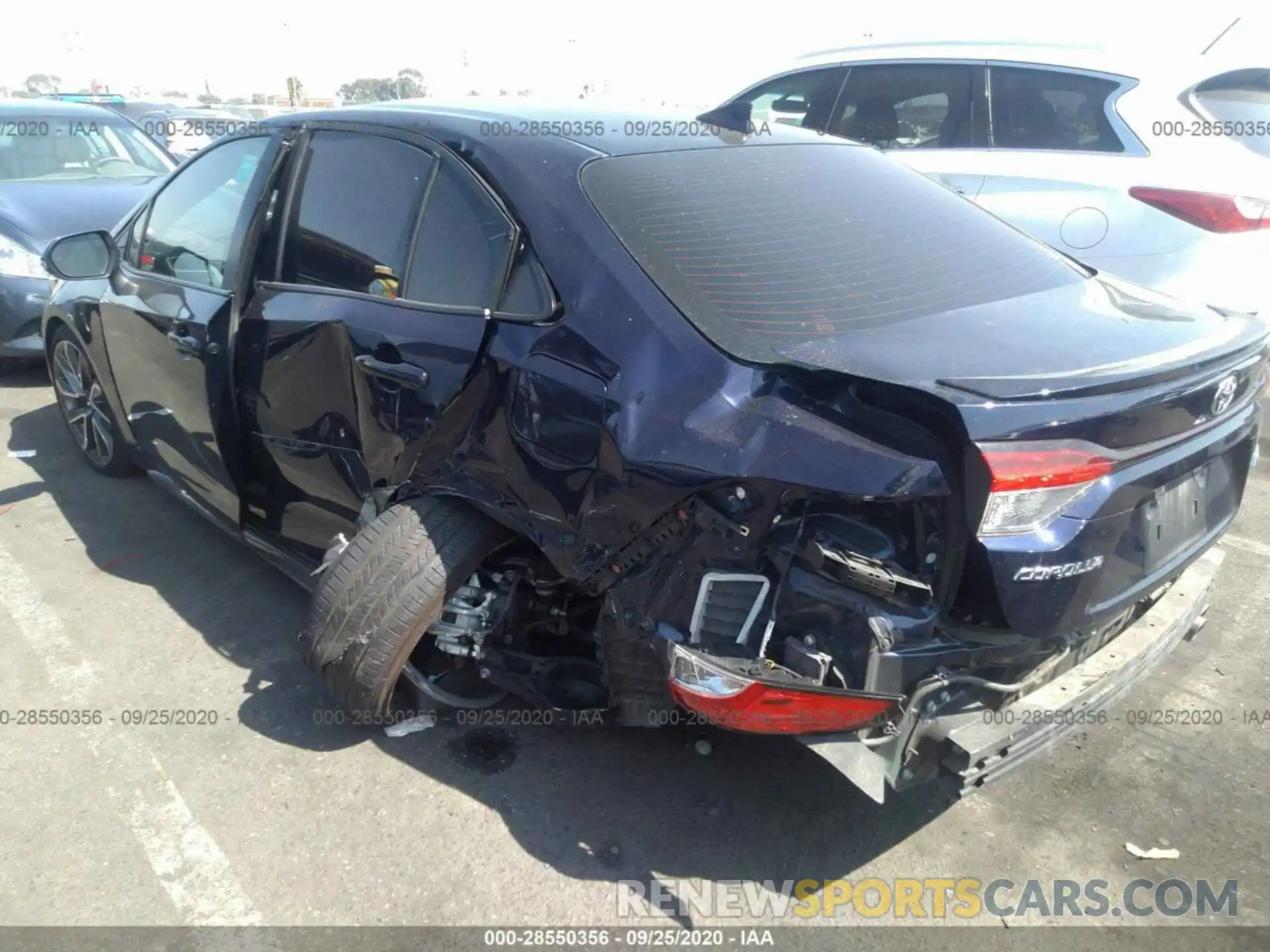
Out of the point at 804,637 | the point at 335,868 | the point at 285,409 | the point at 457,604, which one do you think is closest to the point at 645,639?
the point at 804,637

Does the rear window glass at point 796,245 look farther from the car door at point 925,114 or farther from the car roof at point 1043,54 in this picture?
the car roof at point 1043,54

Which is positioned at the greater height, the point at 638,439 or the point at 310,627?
the point at 638,439

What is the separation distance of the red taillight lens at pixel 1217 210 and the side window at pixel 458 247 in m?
3.72

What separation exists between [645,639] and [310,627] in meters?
1.07

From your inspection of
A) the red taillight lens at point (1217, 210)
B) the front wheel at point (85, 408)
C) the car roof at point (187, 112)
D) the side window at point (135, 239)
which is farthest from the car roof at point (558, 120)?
the car roof at point (187, 112)

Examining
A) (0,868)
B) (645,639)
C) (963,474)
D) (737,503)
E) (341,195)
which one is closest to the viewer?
(963,474)

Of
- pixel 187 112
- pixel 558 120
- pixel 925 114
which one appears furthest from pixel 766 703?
pixel 187 112

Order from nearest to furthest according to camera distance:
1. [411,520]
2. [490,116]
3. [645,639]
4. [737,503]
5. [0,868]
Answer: [737,503], [645,639], [0,868], [411,520], [490,116]

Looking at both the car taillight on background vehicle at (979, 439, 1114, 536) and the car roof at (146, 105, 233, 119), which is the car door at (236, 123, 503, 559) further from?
the car roof at (146, 105, 233, 119)

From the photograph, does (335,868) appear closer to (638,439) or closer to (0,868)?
(0,868)

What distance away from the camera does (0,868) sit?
2.39m

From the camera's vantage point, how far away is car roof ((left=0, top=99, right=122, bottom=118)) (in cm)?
757

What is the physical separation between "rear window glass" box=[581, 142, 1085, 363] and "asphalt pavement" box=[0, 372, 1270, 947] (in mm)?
1256

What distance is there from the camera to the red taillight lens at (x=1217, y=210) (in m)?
4.61
